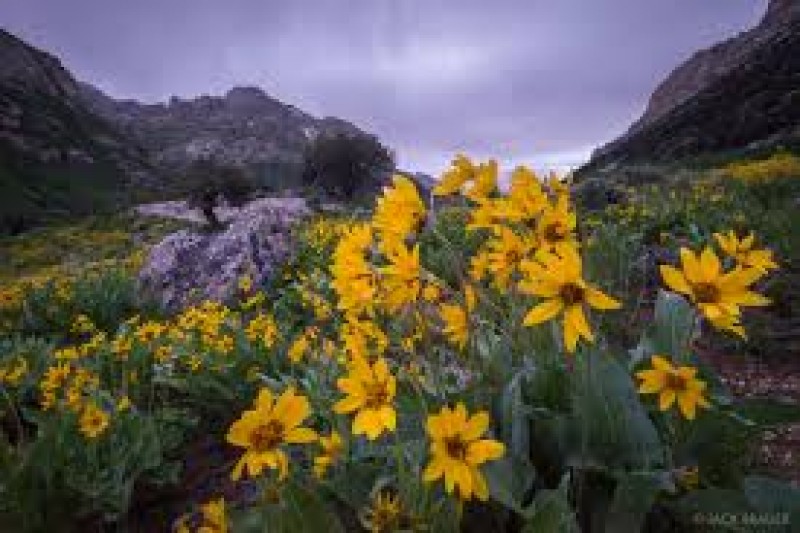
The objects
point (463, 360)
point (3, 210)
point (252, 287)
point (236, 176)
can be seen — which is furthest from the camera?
point (3, 210)

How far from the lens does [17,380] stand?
4625 mm

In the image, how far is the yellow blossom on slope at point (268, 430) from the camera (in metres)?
1.66

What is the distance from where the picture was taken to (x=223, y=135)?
161750 millimetres

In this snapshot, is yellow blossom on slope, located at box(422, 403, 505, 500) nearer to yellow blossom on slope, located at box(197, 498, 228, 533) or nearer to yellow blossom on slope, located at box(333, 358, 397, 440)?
yellow blossom on slope, located at box(333, 358, 397, 440)

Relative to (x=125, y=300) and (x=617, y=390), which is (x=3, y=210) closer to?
(x=125, y=300)

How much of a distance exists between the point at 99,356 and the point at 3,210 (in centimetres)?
6470

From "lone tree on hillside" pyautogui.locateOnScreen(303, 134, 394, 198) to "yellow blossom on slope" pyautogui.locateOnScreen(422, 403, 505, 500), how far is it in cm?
3481

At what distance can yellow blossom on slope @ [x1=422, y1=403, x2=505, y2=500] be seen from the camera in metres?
1.56

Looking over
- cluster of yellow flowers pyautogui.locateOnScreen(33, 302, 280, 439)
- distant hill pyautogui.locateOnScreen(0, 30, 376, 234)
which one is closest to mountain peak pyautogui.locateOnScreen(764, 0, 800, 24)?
distant hill pyautogui.locateOnScreen(0, 30, 376, 234)

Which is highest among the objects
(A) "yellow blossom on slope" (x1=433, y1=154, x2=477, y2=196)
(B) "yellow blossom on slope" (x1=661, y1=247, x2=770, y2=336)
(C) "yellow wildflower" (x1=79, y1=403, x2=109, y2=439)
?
(A) "yellow blossom on slope" (x1=433, y1=154, x2=477, y2=196)

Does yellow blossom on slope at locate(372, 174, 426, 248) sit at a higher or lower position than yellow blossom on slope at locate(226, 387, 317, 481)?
higher

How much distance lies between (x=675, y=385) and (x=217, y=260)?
6547 millimetres

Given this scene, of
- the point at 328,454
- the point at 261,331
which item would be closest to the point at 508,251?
the point at 328,454

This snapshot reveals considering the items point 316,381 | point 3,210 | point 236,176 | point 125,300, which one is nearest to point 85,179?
point 3,210
